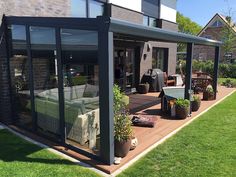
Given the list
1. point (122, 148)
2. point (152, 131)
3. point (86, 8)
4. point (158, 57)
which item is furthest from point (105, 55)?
point (158, 57)

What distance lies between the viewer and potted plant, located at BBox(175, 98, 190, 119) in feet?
27.2

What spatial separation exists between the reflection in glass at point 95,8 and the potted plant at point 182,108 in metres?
4.83

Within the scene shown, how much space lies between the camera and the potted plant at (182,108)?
8305mm

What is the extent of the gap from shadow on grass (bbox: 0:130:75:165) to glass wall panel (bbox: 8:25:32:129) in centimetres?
92

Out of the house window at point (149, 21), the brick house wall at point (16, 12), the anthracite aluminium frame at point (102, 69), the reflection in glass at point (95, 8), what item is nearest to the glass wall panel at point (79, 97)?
the anthracite aluminium frame at point (102, 69)

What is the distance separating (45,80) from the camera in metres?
6.42

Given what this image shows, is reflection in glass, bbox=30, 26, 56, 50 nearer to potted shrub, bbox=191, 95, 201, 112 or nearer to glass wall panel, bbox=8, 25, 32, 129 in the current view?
glass wall panel, bbox=8, 25, 32, 129

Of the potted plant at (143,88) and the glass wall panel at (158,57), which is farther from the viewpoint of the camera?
the glass wall panel at (158,57)

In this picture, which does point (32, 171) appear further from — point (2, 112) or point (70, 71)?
point (2, 112)

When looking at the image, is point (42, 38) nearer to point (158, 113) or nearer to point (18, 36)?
point (18, 36)

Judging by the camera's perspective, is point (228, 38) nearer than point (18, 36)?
No

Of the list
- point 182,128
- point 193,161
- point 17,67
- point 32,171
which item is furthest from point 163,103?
point 32,171

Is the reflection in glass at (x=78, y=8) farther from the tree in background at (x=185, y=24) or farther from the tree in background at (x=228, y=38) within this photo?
the tree in background at (x=185, y=24)

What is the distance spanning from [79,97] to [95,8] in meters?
5.85
